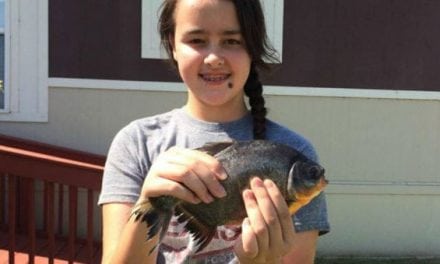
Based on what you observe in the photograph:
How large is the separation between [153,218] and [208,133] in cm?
54

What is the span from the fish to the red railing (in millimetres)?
3152

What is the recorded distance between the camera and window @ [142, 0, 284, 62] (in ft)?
19.4

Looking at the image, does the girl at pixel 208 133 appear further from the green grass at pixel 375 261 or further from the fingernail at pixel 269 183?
the green grass at pixel 375 261

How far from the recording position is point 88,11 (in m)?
5.88

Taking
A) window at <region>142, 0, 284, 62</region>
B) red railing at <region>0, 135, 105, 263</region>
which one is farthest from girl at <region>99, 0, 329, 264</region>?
window at <region>142, 0, 284, 62</region>

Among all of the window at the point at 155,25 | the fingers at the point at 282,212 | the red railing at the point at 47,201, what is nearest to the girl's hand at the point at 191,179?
the fingers at the point at 282,212

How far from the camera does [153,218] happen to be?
53.5 inches

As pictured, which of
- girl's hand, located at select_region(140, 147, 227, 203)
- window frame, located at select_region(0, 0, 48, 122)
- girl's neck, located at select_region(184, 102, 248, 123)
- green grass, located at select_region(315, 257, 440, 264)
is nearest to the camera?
girl's hand, located at select_region(140, 147, 227, 203)

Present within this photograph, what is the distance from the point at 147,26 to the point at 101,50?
52 centimetres

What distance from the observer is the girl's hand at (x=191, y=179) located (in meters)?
1.34

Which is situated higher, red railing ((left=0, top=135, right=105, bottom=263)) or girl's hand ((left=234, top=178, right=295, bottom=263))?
girl's hand ((left=234, top=178, right=295, bottom=263))

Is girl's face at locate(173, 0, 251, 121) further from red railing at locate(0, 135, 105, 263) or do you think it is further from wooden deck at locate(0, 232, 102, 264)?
wooden deck at locate(0, 232, 102, 264)

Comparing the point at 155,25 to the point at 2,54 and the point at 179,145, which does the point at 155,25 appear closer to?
the point at 2,54

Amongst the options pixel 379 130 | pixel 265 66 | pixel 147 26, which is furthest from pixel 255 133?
pixel 379 130
